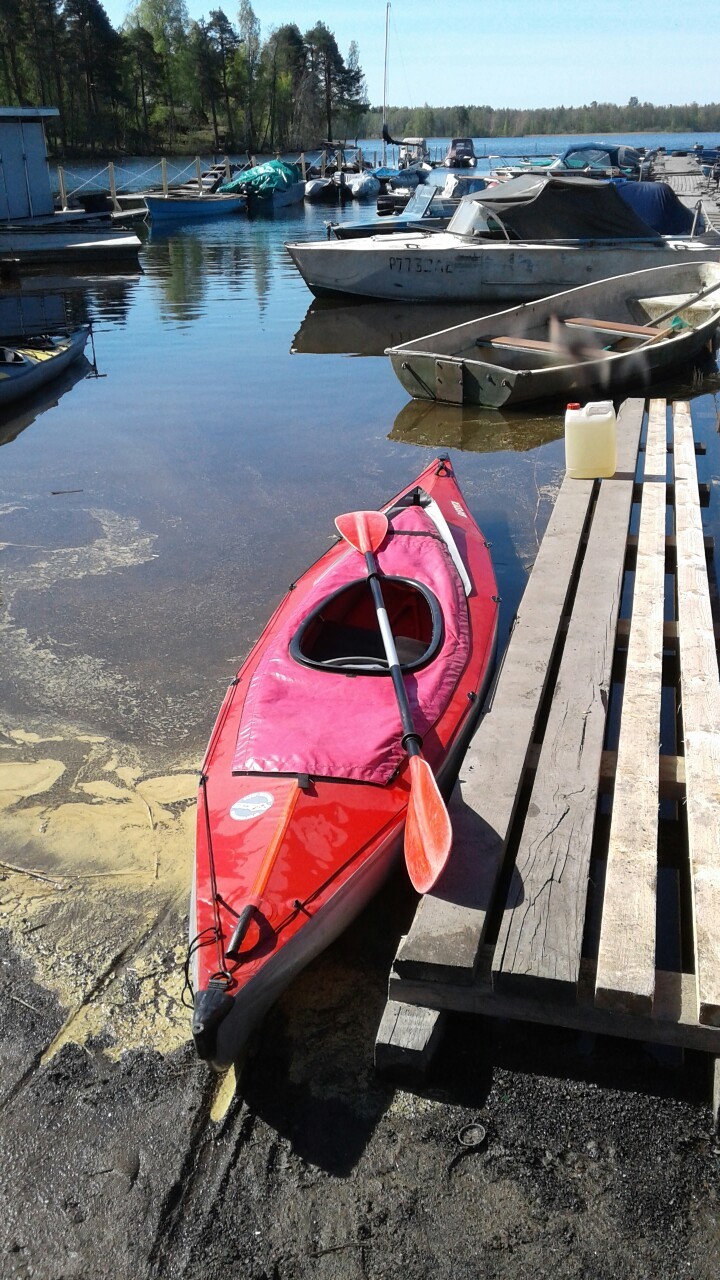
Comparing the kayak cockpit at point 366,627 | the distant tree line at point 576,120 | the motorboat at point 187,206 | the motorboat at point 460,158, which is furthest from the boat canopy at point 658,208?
the distant tree line at point 576,120

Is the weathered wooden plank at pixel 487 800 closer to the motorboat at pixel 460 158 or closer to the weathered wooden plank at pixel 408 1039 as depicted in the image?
the weathered wooden plank at pixel 408 1039

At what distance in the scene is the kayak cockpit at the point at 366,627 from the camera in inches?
178

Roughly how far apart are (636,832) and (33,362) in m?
10.7

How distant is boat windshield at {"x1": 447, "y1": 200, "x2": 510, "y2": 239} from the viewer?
55.0 ft

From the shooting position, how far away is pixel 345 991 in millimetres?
3301

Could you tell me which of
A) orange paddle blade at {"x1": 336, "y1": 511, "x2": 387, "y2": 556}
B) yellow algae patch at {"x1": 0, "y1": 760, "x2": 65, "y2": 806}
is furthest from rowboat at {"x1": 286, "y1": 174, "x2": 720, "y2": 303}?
yellow algae patch at {"x1": 0, "y1": 760, "x2": 65, "y2": 806}

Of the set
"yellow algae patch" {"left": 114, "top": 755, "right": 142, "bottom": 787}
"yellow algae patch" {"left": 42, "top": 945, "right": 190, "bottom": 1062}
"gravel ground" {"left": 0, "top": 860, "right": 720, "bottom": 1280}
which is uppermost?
"gravel ground" {"left": 0, "top": 860, "right": 720, "bottom": 1280}

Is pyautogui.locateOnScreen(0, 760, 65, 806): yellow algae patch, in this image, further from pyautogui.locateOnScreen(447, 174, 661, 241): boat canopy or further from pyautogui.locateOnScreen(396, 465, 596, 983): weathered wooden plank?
pyautogui.locateOnScreen(447, 174, 661, 241): boat canopy

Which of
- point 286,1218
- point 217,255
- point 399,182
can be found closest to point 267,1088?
point 286,1218

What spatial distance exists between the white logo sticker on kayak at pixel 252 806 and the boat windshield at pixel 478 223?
15607mm

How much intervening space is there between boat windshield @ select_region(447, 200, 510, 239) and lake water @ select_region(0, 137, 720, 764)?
175cm

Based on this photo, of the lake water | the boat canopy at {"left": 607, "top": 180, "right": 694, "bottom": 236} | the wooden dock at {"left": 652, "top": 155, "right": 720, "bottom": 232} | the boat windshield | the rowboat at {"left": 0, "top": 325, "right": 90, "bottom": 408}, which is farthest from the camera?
the wooden dock at {"left": 652, "top": 155, "right": 720, "bottom": 232}

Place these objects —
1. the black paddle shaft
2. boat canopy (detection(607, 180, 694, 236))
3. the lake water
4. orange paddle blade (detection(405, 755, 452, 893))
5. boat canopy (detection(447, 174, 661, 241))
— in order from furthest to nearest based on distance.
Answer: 1. boat canopy (detection(607, 180, 694, 236))
2. boat canopy (detection(447, 174, 661, 241))
3. the lake water
4. the black paddle shaft
5. orange paddle blade (detection(405, 755, 452, 893))

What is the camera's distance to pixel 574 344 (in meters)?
12.2
